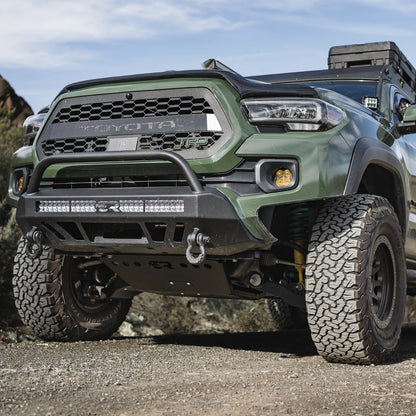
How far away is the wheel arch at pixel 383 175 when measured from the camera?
466cm

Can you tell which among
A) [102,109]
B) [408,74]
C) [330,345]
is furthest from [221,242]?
[408,74]

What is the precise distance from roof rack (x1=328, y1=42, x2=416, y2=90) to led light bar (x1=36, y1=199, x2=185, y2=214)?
3637 mm

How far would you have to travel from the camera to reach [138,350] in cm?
500

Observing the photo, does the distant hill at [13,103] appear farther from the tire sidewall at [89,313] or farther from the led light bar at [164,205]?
the led light bar at [164,205]

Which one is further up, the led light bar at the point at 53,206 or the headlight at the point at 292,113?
the headlight at the point at 292,113

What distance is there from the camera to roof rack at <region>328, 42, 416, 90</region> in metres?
7.23

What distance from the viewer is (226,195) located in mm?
4074

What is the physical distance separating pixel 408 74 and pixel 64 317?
178 inches

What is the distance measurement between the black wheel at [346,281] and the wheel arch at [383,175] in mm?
315

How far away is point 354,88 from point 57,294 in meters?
2.90

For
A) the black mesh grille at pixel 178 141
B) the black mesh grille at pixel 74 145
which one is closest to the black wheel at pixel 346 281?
the black mesh grille at pixel 178 141

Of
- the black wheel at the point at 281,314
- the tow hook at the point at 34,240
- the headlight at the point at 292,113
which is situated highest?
the headlight at the point at 292,113

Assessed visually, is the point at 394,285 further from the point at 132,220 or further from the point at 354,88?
the point at 132,220

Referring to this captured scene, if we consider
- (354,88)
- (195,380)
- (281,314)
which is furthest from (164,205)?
(281,314)
